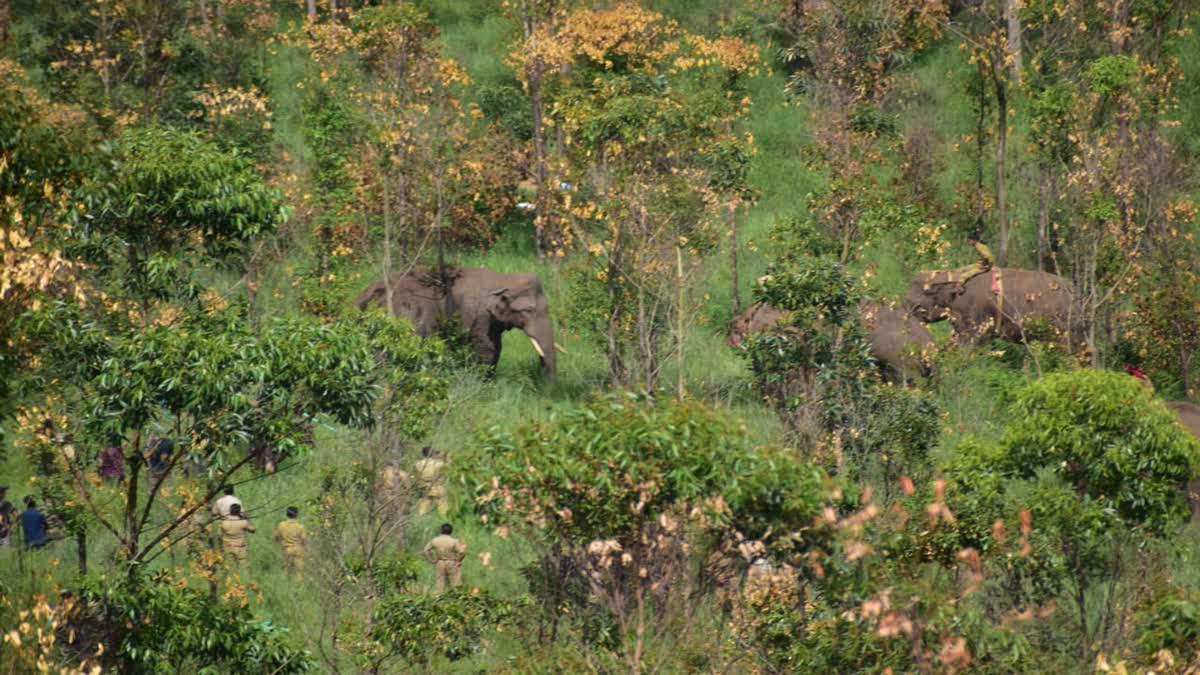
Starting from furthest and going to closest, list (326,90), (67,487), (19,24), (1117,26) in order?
1. (19,24)
2. (326,90)
3. (1117,26)
4. (67,487)

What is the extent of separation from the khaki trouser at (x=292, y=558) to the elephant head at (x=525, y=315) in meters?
7.09

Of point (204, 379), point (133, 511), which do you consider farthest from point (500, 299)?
point (204, 379)

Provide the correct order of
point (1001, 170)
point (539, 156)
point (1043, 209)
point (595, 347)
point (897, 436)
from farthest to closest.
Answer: point (539, 156) < point (1001, 170) < point (1043, 209) < point (595, 347) < point (897, 436)

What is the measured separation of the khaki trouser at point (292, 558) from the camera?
2305 cm

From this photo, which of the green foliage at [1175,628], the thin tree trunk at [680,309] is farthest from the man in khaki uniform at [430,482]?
the green foliage at [1175,628]

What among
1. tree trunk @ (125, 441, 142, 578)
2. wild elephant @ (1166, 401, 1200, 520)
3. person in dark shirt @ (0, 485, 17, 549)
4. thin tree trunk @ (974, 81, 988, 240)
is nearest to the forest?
tree trunk @ (125, 441, 142, 578)

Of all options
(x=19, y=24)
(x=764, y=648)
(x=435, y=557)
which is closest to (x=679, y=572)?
(x=764, y=648)

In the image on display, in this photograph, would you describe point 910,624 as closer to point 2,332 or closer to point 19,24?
point 2,332

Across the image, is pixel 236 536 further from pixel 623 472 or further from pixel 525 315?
pixel 623 472

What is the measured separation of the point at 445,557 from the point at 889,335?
362 inches

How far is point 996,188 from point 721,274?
5034mm

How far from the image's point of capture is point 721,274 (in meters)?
33.1

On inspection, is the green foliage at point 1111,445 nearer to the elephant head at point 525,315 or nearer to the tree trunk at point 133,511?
the tree trunk at point 133,511

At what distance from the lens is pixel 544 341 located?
29797mm
